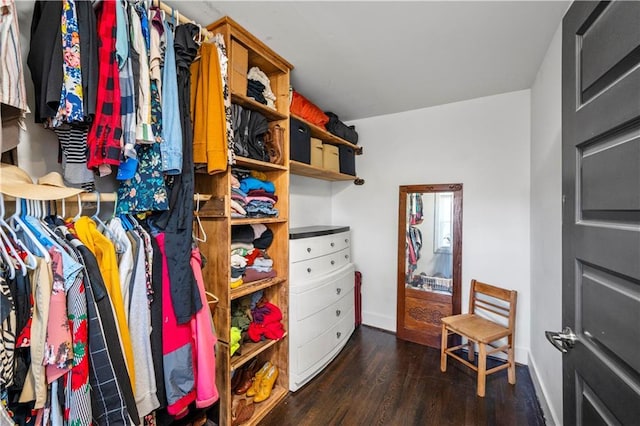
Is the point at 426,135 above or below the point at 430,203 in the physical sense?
above

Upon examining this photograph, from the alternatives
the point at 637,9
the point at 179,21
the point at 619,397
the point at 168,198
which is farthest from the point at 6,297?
the point at 637,9

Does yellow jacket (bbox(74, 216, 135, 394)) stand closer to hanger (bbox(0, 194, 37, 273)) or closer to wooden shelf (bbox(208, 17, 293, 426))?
hanger (bbox(0, 194, 37, 273))

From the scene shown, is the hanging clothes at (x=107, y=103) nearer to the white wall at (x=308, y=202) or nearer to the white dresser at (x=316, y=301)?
the white dresser at (x=316, y=301)

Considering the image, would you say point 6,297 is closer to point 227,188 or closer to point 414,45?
point 227,188

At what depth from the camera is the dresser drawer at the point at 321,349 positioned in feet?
6.43

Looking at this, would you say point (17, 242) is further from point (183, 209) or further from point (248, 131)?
point (248, 131)

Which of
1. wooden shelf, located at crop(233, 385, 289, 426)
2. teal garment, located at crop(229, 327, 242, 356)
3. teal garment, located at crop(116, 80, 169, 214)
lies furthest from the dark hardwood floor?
teal garment, located at crop(116, 80, 169, 214)

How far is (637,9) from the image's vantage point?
58 centimetres

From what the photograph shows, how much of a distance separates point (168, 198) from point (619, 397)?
1591 mm

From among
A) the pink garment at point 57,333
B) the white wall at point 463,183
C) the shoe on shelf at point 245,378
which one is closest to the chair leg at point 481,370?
the white wall at point 463,183

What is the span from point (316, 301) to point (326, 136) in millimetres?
1462

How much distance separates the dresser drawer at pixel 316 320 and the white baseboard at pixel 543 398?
1417mm

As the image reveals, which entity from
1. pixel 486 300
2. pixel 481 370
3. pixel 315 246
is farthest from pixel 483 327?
pixel 315 246

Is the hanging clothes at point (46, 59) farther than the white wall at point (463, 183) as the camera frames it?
No
